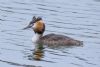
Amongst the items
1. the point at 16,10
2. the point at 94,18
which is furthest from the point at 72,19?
the point at 16,10

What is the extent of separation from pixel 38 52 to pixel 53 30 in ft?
12.0

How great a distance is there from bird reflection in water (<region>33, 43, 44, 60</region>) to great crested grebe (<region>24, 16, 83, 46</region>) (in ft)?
1.16

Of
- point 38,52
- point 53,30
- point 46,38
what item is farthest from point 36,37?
point 38,52

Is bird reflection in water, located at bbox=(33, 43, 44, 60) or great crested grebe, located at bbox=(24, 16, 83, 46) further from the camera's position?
great crested grebe, located at bbox=(24, 16, 83, 46)

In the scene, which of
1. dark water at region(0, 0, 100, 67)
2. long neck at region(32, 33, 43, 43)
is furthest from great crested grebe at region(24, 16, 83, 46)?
dark water at region(0, 0, 100, 67)

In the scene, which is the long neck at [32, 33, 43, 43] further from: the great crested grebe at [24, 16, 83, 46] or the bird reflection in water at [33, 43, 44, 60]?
the bird reflection in water at [33, 43, 44, 60]

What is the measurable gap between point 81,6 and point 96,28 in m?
5.15

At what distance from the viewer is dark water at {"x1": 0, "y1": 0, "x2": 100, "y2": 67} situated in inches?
789

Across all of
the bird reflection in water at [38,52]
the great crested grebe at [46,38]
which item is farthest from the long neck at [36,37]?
the bird reflection in water at [38,52]

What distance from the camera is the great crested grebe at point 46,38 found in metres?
23.3

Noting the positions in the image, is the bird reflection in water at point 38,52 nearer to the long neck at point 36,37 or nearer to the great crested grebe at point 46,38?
the long neck at point 36,37

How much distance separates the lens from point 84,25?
26.4 metres

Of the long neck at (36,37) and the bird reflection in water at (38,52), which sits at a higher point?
the long neck at (36,37)

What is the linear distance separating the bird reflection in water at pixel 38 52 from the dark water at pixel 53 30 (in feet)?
0.39
